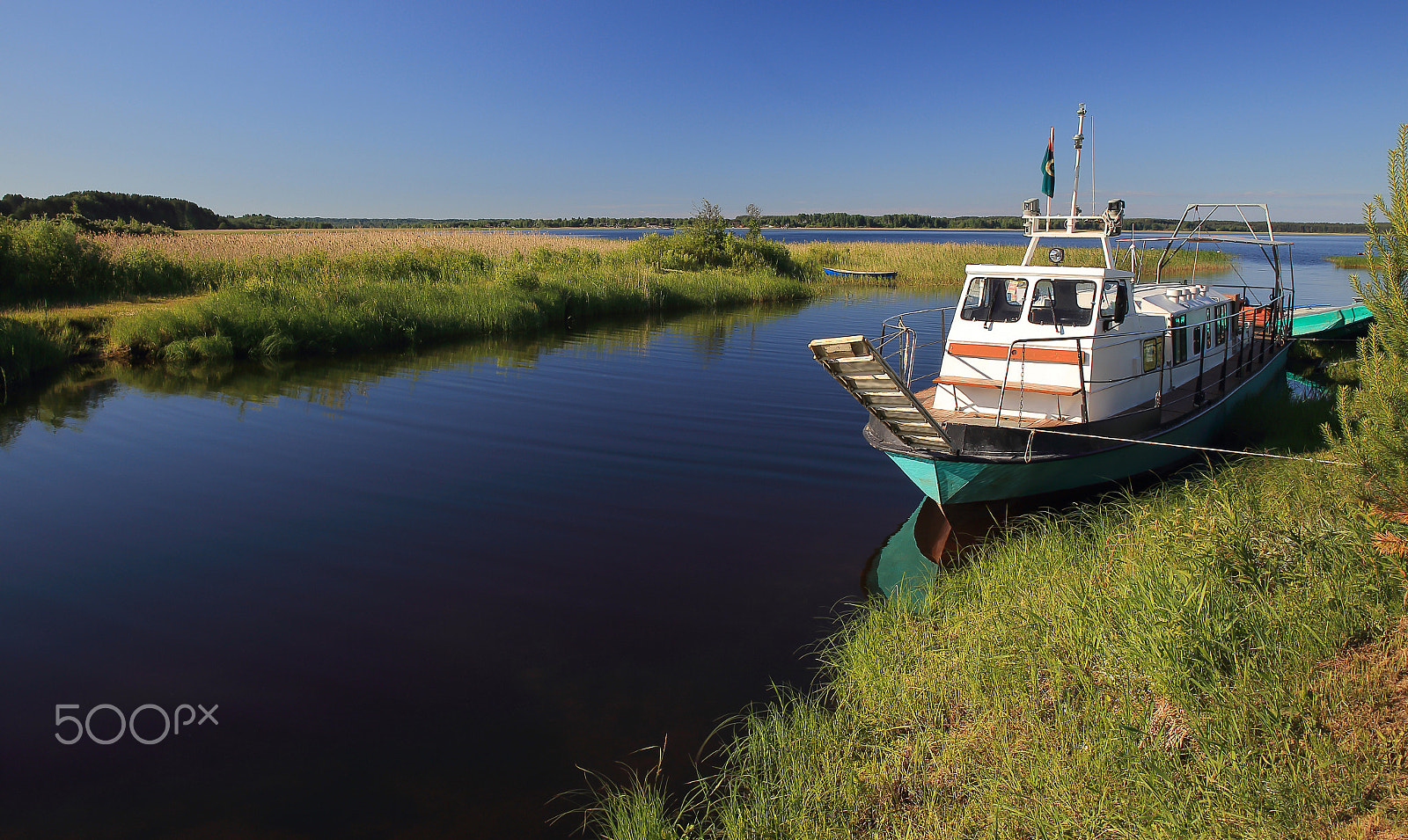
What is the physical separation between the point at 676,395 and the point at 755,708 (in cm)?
1028

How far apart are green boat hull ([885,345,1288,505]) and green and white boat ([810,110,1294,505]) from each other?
0.05 ft

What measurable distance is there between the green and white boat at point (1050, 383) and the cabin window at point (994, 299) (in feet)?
0.05

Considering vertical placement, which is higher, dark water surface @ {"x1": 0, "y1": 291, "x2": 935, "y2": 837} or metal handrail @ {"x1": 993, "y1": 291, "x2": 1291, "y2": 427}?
metal handrail @ {"x1": 993, "y1": 291, "x2": 1291, "y2": 427}

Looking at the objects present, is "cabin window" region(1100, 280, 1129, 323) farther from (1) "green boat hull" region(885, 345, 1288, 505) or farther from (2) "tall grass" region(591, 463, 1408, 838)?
(2) "tall grass" region(591, 463, 1408, 838)

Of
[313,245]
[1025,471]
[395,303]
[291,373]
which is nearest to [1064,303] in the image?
[1025,471]

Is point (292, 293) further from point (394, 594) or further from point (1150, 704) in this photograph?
point (1150, 704)

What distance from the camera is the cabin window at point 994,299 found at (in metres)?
9.87

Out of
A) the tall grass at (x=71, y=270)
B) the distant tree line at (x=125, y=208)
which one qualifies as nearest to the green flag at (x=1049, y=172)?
the tall grass at (x=71, y=270)

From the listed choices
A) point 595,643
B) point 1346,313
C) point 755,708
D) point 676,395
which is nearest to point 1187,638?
point 755,708

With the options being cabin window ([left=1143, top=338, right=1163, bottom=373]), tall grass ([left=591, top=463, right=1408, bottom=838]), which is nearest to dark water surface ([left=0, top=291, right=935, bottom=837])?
tall grass ([left=591, top=463, right=1408, bottom=838])

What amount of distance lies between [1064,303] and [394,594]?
8.27 metres

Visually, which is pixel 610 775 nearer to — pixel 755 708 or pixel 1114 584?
pixel 755 708

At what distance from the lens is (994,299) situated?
10023 millimetres

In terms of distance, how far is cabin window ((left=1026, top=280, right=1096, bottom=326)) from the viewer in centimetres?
938
